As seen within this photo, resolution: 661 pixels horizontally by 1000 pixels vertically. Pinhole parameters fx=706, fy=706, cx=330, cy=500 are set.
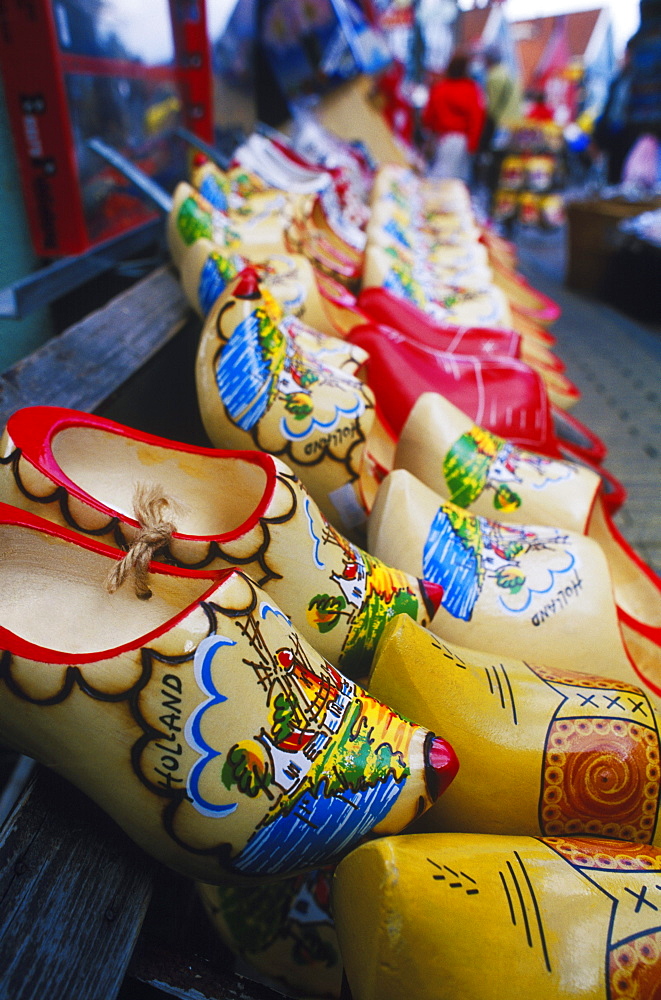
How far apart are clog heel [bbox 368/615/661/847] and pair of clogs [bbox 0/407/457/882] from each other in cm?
5

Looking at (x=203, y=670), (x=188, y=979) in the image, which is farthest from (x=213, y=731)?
(x=188, y=979)

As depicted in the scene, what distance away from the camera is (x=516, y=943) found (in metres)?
0.51

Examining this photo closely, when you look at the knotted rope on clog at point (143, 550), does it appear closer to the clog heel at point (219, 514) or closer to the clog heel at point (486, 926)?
the clog heel at point (219, 514)

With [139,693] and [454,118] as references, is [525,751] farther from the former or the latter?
[454,118]

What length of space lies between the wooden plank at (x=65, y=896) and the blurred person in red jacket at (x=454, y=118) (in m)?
6.15

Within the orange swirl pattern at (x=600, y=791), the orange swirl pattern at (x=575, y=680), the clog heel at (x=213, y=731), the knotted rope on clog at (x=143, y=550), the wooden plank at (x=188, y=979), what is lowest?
the wooden plank at (x=188, y=979)

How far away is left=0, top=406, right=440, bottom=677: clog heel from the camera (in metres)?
0.70

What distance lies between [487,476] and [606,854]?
641 mm


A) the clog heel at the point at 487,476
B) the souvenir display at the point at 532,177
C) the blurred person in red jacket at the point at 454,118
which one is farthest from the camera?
the souvenir display at the point at 532,177

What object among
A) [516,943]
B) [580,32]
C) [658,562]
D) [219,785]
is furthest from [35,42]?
[580,32]

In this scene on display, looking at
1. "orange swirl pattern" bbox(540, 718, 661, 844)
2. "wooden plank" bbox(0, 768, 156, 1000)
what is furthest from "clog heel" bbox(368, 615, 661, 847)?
"wooden plank" bbox(0, 768, 156, 1000)

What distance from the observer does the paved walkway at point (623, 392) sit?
77.9 inches

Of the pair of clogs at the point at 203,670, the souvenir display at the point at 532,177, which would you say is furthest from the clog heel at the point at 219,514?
the souvenir display at the point at 532,177

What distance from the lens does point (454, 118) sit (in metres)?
5.69
